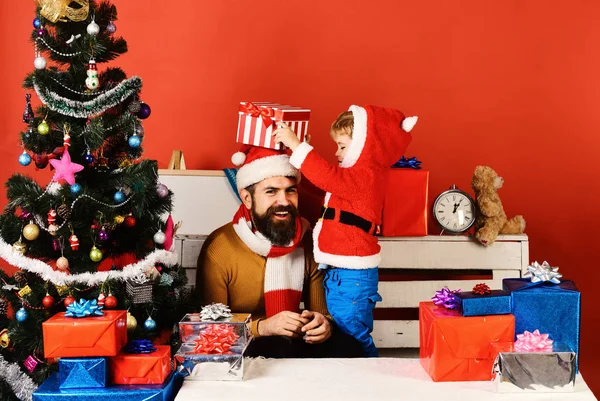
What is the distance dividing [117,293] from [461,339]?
987 mm

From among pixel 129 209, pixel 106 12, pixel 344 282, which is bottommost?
pixel 344 282

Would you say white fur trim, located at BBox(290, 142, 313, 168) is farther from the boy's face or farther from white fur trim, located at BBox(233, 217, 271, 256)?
white fur trim, located at BBox(233, 217, 271, 256)

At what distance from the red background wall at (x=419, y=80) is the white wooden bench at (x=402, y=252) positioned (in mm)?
329

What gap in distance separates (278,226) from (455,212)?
73cm

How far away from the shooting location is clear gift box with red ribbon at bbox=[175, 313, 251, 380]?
1899 mm

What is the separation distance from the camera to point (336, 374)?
195 cm

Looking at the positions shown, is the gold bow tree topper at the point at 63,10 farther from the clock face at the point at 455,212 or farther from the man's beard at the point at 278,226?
the clock face at the point at 455,212

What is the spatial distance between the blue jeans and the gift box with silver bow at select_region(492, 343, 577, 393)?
2.44 feet

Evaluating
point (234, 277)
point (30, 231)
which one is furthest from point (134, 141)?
point (234, 277)

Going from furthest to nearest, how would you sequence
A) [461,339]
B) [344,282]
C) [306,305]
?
[306,305], [344,282], [461,339]

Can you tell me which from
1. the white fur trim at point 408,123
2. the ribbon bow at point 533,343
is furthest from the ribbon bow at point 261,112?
the ribbon bow at point 533,343

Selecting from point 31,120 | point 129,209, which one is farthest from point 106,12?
point 129,209

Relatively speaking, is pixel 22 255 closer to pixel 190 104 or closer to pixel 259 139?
pixel 259 139

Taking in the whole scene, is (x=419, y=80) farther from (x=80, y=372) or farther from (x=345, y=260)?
(x=80, y=372)
